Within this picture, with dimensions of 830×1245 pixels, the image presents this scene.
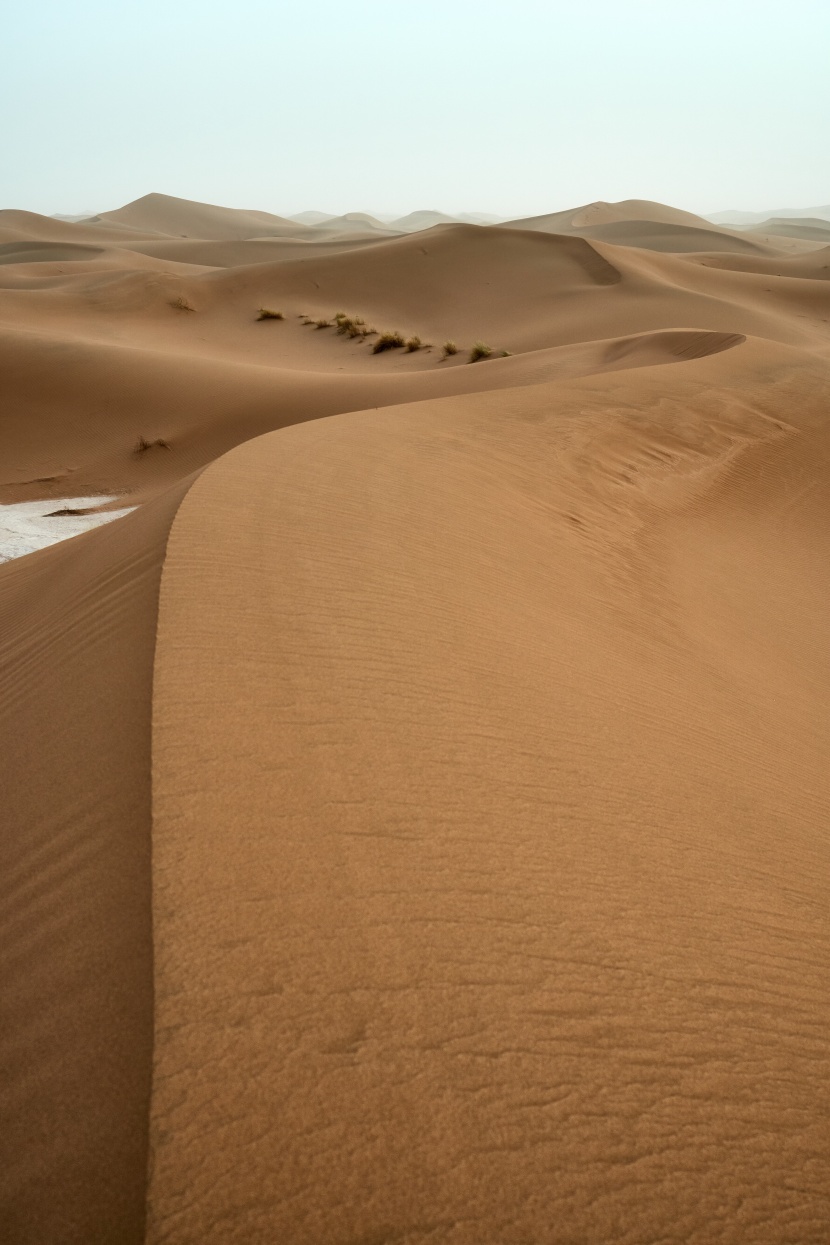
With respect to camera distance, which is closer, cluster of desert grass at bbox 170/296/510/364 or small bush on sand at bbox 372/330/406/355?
cluster of desert grass at bbox 170/296/510/364

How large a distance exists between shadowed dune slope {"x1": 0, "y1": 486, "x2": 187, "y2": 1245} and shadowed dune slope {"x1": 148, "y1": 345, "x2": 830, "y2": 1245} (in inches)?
3.3

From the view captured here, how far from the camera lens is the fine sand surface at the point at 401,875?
1.65 meters

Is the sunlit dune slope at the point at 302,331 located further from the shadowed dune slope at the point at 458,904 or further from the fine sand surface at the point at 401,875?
the shadowed dune slope at the point at 458,904

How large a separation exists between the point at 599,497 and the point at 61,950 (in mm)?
6473

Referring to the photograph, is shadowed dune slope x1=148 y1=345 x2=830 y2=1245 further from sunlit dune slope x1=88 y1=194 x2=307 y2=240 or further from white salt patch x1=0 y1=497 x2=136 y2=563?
sunlit dune slope x1=88 y1=194 x2=307 y2=240

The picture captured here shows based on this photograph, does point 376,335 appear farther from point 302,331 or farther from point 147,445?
point 147,445

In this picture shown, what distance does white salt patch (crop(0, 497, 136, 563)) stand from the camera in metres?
9.86

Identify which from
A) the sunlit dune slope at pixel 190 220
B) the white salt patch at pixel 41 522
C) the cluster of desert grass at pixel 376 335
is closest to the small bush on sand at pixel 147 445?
the white salt patch at pixel 41 522

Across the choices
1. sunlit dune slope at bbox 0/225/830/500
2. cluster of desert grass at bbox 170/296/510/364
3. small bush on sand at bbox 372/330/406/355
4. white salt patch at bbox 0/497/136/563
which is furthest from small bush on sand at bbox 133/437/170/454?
small bush on sand at bbox 372/330/406/355

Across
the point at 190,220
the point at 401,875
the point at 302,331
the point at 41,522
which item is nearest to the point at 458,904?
the point at 401,875

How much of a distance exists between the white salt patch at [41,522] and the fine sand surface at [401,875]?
11.9 feet

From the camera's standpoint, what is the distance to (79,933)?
2.13m

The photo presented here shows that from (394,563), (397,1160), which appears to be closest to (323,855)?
(397,1160)

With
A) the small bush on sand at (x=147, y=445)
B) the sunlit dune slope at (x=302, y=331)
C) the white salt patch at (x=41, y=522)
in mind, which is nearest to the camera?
the white salt patch at (x=41, y=522)
